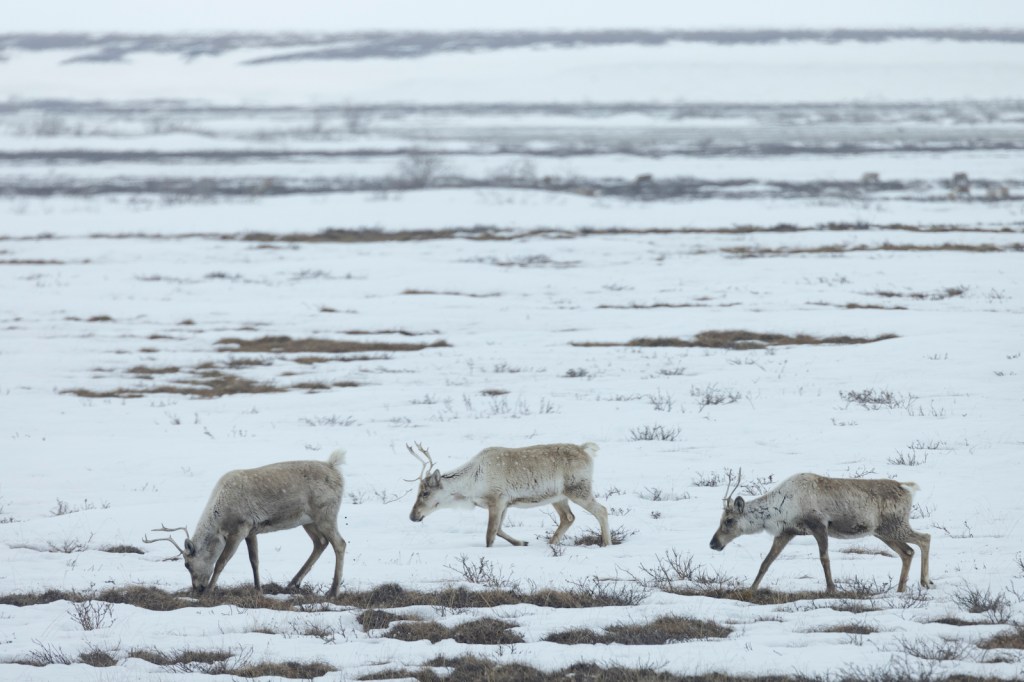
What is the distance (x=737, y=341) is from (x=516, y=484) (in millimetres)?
11974

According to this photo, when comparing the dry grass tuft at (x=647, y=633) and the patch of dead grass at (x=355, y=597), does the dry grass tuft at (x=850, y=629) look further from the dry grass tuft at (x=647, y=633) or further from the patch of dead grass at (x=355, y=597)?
the patch of dead grass at (x=355, y=597)

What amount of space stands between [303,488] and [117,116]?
110 metres

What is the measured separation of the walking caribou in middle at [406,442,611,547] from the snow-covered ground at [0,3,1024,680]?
1.28 feet

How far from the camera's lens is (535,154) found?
68312 mm

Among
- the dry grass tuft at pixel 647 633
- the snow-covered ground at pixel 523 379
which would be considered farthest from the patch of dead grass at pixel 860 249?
the dry grass tuft at pixel 647 633

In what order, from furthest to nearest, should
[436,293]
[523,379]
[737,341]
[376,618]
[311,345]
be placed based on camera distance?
[436,293]
[311,345]
[737,341]
[523,379]
[376,618]

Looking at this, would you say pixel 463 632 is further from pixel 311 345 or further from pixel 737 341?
pixel 311 345

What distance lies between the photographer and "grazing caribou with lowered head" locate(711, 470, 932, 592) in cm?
823

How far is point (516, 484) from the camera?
9.90m

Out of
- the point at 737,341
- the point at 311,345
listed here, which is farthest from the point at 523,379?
the point at 311,345

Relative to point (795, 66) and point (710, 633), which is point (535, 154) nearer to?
point (710, 633)

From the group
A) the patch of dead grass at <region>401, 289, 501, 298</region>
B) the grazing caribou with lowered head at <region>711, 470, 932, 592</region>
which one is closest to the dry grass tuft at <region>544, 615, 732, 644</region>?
the grazing caribou with lowered head at <region>711, 470, 932, 592</region>

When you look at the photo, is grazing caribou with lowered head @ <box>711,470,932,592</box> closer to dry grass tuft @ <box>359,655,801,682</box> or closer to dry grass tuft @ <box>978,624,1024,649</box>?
dry grass tuft @ <box>978,624,1024,649</box>

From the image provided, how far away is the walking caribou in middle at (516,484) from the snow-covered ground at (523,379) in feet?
1.28
